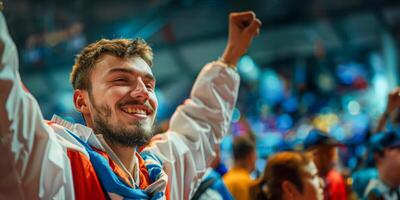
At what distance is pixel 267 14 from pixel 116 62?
10048mm

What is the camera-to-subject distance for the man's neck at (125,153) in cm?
156

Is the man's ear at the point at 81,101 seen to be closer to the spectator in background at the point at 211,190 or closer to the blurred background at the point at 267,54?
the spectator in background at the point at 211,190

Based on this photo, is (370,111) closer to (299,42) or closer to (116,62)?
(299,42)

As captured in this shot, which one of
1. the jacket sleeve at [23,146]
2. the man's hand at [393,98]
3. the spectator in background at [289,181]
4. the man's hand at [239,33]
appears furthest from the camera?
the man's hand at [393,98]

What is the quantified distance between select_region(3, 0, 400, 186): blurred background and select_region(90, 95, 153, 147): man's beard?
505 cm

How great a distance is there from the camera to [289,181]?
8.07ft

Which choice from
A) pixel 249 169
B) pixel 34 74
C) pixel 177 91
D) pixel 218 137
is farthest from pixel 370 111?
pixel 218 137

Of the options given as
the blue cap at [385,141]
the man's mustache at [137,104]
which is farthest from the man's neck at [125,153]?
the blue cap at [385,141]

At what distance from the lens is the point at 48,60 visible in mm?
8414

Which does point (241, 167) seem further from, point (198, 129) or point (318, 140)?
point (198, 129)

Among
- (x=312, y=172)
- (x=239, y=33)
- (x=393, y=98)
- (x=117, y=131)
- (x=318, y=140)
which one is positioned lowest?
(x=318, y=140)

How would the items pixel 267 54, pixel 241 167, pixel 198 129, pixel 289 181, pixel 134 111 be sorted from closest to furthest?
pixel 134 111 < pixel 198 129 < pixel 289 181 < pixel 241 167 < pixel 267 54

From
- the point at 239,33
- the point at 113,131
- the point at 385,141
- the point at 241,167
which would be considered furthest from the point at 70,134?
the point at 241,167

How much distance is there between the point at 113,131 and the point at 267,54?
13.7 metres
